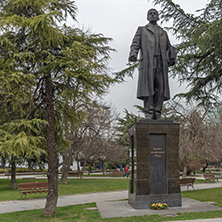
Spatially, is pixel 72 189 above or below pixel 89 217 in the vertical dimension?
below

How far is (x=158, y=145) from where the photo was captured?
9359 millimetres

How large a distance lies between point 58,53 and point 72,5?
2.13 meters

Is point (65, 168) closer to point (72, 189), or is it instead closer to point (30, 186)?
point (72, 189)

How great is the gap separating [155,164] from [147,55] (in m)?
3.64

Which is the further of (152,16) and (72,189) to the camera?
(72,189)

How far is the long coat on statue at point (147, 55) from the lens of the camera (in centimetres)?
991

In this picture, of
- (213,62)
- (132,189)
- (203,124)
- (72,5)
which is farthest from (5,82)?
(203,124)

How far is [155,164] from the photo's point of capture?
9.22m

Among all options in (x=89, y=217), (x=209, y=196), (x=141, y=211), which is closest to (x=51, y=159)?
(x=89, y=217)

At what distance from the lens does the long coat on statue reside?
9.91 m

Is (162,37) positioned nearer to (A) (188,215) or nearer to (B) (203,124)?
(A) (188,215)

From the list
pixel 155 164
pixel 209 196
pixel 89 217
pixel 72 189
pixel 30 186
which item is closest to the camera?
pixel 89 217

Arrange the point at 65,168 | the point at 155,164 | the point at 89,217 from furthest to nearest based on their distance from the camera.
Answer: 1. the point at 65,168
2. the point at 155,164
3. the point at 89,217

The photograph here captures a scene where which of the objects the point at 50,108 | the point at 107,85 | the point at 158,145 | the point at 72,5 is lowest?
the point at 158,145
